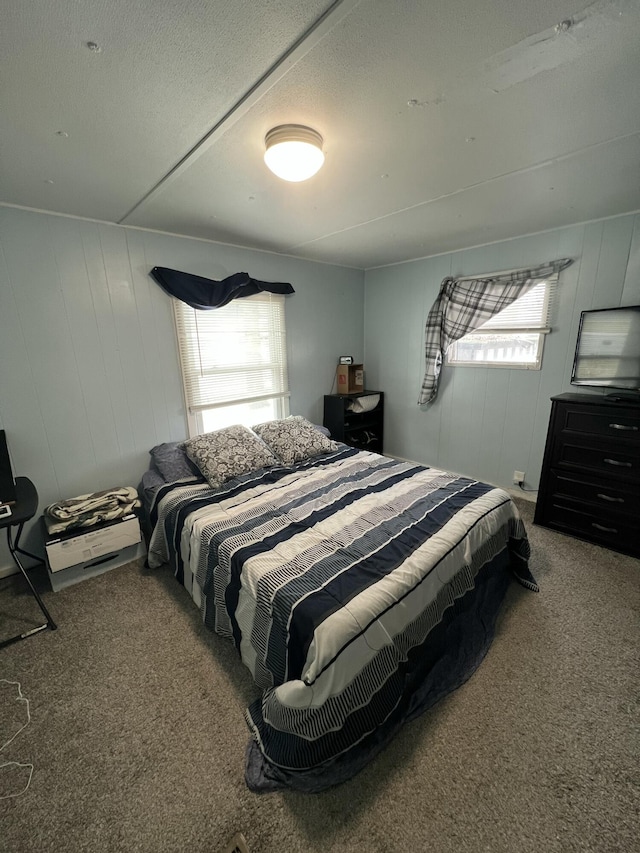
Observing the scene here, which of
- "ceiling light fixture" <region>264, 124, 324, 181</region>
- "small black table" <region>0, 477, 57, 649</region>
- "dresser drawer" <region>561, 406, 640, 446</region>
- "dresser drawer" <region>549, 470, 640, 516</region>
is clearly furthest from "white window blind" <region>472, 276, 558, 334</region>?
"small black table" <region>0, 477, 57, 649</region>

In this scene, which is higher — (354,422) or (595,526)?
(354,422)

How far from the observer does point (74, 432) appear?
2324 mm

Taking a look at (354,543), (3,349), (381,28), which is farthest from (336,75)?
(3,349)

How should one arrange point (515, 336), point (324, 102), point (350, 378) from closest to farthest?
point (324, 102) < point (515, 336) < point (350, 378)

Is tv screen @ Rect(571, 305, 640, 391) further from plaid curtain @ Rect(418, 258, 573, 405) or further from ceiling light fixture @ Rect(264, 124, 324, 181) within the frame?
ceiling light fixture @ Rect(264, 124, 324, 181)

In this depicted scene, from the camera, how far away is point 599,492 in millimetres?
2377

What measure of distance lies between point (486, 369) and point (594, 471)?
4.12 ft

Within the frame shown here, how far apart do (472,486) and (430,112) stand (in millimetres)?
1929

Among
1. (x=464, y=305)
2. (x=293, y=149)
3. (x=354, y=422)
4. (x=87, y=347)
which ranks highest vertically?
(x=293, y=149)

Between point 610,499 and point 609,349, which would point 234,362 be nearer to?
point 609,349

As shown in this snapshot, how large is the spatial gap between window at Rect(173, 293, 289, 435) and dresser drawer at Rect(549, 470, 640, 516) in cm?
249

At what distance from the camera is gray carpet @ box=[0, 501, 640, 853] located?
1.06 metres

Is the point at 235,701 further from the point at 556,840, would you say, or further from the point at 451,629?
the point at 556,840

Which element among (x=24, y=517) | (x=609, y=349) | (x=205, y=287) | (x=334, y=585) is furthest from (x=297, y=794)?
(x=609, y=349)
